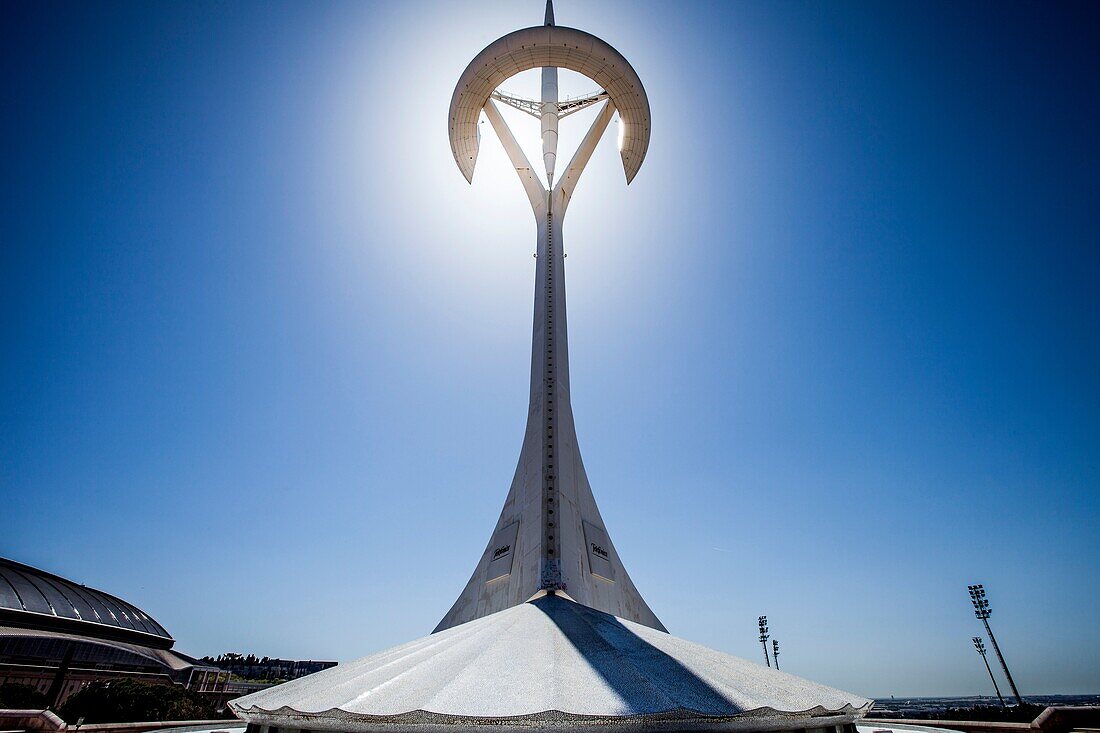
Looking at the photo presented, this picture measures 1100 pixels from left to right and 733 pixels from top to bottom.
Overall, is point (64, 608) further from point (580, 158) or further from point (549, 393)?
point (580, 158)

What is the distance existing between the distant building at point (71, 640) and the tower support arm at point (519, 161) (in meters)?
23.7

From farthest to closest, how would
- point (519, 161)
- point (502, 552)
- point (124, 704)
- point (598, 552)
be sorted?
point (519, 161)
point (124, 704)
point (598, 552)
point (502, 552)

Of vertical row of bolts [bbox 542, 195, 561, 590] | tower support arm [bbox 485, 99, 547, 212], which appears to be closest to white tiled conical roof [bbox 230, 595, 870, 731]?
vertical row of bolts [bbox 542, 195, 561, 590]

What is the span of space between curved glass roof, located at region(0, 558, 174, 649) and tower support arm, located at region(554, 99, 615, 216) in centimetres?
2594

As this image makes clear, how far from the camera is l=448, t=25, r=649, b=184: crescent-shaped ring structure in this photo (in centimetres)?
1691

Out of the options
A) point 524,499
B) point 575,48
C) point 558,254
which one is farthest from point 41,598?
point 575,48

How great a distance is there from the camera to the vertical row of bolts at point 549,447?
385 inches

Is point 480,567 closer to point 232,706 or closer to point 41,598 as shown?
point 232,706

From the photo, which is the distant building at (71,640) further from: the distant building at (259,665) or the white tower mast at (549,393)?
the distant building at (259,665)

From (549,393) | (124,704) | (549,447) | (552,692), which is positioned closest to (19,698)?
(124,704)

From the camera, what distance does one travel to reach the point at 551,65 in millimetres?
17578

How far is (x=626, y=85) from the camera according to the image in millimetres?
17797

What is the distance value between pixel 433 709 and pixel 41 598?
1121 inches

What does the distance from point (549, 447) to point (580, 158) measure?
11.3 metres
